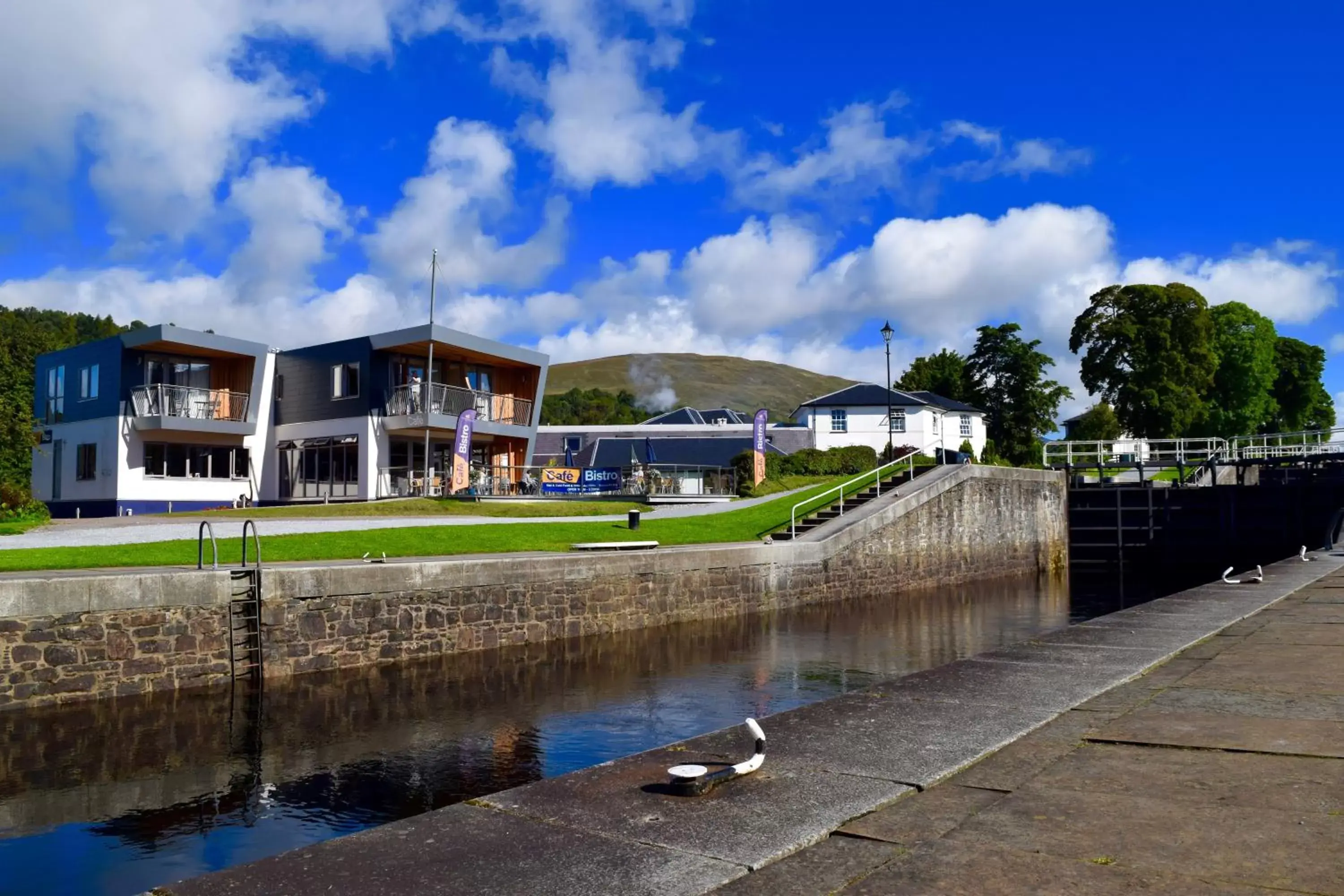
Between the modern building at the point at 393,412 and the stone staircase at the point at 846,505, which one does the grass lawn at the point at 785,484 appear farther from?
the modern building at the point at 393,412

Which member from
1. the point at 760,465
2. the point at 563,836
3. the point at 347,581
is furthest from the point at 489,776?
the point at 760,465

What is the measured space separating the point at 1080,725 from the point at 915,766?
5.34 ft

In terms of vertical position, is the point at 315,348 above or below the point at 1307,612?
above

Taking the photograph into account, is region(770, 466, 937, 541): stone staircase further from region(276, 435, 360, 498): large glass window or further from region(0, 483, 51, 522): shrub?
region(0, 483, 51, 522): shrub

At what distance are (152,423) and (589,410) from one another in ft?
364

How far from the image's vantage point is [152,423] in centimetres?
3500

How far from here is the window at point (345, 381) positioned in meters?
38.2

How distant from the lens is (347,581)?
14.8 m

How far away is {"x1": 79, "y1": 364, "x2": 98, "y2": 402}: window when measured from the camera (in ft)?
122

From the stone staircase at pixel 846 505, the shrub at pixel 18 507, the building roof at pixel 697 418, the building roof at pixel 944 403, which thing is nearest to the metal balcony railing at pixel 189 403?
the shrub at pixel 18 507

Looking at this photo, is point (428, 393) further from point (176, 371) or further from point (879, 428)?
point (879, 428)

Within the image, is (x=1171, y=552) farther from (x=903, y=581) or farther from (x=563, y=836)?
(x=563, y=836)

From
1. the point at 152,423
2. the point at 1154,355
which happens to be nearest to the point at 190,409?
the point at 152,423

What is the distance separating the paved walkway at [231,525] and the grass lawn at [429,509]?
19.6 inches
